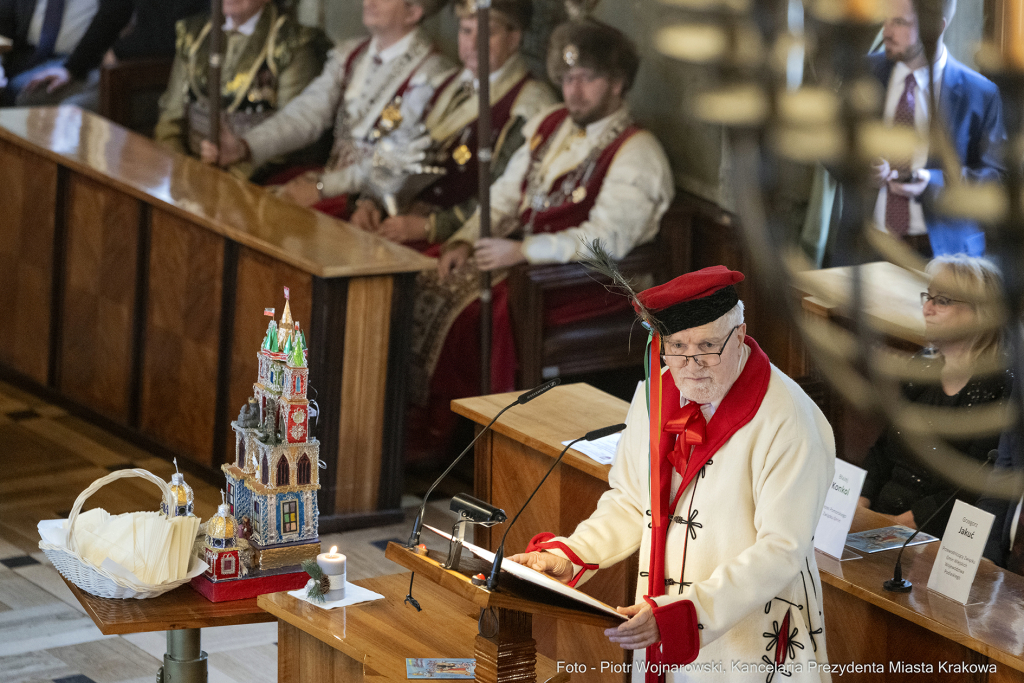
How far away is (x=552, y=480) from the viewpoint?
3.57 m

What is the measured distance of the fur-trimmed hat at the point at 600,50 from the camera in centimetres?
591

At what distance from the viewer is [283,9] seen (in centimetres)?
732

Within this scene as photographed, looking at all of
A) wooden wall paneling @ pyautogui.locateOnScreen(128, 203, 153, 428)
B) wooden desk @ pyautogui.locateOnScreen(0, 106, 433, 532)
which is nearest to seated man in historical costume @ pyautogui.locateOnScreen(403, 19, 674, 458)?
wooden desk @ pyautogui.locateOnScreen(0, 106, 433, 532)

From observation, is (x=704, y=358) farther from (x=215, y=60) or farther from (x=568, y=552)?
(x=215, y=60)

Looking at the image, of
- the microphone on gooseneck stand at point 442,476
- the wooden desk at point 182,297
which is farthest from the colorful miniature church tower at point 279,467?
the wooden desk at point 182,297

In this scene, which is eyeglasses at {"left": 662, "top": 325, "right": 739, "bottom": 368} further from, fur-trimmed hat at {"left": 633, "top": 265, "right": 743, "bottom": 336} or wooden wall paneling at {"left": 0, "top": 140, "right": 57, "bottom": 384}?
wooden wall paneling at {"left": 0, "top": 140, "right": 57, "bottom": 384}

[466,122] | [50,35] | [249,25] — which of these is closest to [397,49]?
[466,122]

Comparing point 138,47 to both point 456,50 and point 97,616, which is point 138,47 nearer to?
point 456,50

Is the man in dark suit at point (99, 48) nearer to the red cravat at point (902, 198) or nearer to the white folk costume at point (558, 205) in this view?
the white folk costume at point (558, 205)

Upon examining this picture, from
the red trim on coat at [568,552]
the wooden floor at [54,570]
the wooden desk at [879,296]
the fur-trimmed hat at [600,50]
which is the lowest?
the wooden floor at [54,570]

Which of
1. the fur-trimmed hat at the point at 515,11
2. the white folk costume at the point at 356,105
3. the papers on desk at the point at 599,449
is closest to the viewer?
the papers on desk at the point at 599,449

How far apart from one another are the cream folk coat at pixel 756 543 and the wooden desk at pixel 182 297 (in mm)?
2828

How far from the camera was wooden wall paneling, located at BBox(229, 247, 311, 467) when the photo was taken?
5.50m

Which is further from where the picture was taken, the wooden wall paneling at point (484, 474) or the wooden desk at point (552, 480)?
the wooden wall paneling at point (484, 474)
